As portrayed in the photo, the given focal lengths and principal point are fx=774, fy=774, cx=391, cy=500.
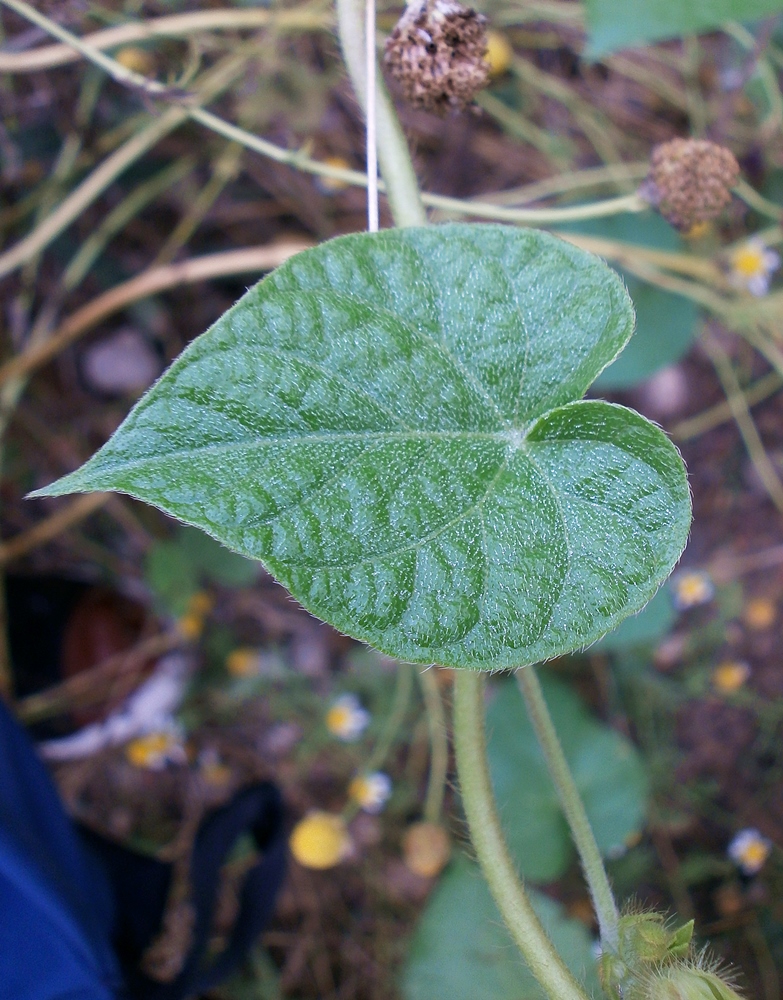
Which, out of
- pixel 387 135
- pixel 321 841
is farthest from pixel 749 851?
pixel 387 135

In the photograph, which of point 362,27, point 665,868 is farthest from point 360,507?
point 665,868

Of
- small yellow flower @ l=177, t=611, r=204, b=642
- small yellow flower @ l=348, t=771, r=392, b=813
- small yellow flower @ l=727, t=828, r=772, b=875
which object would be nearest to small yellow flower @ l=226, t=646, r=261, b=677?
small yellow flower @ l=177, t=611, r=204, b=642

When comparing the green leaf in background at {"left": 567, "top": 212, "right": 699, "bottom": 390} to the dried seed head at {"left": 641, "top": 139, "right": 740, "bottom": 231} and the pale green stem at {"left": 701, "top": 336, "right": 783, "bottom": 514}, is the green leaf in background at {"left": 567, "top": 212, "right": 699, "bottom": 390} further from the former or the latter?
the dried seed head at {"left": 641, "top": 139, "right": 740, "bottom": 231}

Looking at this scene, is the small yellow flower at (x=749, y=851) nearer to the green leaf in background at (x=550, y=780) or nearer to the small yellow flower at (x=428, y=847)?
the green leaf in background at (x=550, y=780)

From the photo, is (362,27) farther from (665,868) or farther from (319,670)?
(665,868)

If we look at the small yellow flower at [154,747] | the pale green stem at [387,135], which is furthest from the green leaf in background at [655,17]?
the small yellow flower at [154,747]

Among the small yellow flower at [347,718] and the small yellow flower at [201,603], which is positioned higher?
the small yellow flower at [201,603]

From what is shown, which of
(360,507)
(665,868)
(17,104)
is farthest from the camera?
(665,868)
